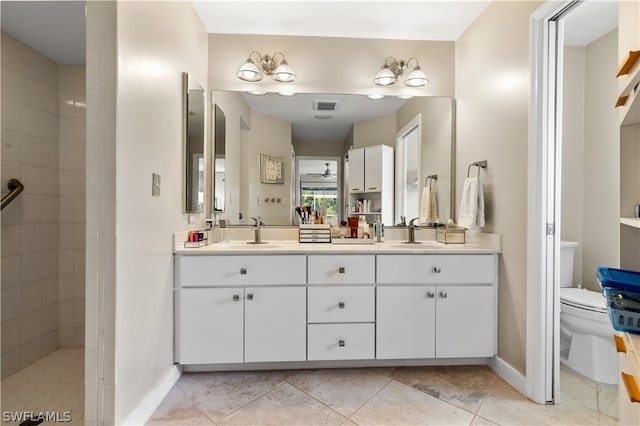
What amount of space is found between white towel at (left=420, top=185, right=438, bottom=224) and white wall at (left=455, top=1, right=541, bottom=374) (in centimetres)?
38

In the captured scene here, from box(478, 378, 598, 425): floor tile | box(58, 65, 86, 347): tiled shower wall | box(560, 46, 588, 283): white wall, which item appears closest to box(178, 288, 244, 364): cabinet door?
box(58, 65, 86, 347): tiled shower wall

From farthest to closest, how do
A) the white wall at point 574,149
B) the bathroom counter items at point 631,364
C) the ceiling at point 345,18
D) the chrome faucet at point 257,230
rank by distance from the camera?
1. the white wall at point 574,149
2. the chrome faucet at point 257,230
3. the ceiling at point 345,18
4. the bathroom counter items at point 631,364

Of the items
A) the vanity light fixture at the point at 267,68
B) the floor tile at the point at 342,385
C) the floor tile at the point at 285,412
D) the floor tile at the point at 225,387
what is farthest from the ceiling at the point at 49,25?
the floor tile at the point at 342,385

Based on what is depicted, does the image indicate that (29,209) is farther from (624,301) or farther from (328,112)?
(624,301)

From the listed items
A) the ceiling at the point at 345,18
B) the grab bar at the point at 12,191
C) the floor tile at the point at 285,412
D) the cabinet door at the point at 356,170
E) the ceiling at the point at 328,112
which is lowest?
the floor tile at the point at 285,412

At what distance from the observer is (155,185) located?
1602 mm

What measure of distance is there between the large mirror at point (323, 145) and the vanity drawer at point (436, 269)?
0.58 meters

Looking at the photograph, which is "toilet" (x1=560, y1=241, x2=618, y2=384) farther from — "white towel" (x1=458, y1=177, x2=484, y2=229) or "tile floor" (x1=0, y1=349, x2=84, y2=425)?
"tile floor" (x1=0, y1=349, x2=84, y2=425)

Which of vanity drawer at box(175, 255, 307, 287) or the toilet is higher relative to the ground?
vanity drawer at box(175, 255, 307, 287)

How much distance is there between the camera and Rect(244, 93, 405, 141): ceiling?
8.00 feet

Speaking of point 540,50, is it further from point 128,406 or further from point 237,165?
point 128,406

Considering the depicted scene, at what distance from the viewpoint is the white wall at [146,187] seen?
1328 millimetres

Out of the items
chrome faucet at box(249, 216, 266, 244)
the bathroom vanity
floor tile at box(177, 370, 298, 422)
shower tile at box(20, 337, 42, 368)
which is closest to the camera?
floor tile at box(177, 370, 298, 422)

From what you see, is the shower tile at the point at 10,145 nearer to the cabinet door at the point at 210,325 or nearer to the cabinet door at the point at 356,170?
the cabinet door at the point at 210,325
